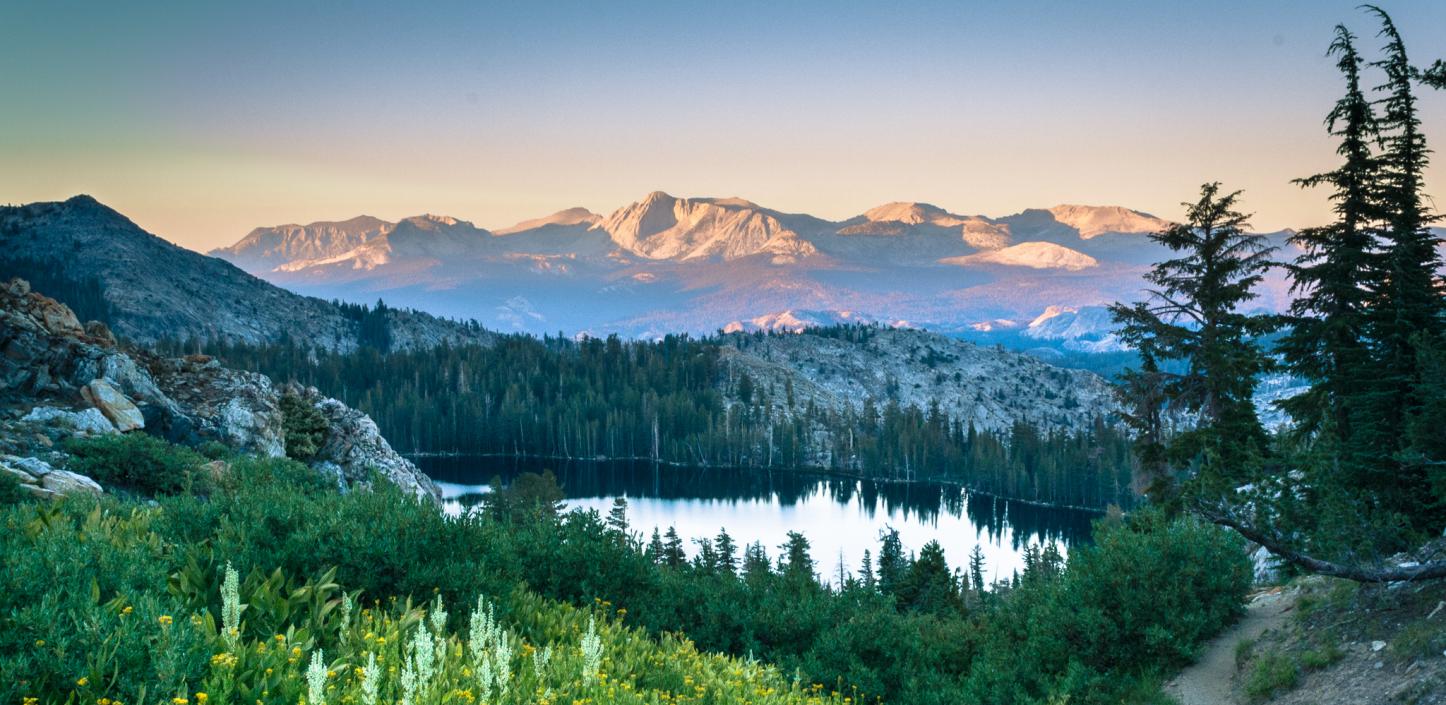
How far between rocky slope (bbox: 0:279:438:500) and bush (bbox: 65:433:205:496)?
29.1 inches

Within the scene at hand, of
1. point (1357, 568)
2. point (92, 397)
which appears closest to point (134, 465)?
point (92, 397)

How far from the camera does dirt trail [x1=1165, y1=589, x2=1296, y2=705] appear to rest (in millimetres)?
22344

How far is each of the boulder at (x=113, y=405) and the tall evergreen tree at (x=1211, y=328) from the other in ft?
136

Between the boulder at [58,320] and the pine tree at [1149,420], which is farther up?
the boulder at [58,320]

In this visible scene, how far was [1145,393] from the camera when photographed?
3838 centimetres

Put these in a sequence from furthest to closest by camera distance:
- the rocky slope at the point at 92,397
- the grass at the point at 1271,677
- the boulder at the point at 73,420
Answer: the boulder at the point at 73,420
the rocky slope at the point at 92,397
the grass at the point at 1271,677

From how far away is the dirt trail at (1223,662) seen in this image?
22.3 metres

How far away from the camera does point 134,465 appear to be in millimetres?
29094

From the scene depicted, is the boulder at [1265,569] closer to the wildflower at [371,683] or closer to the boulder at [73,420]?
the wildflower at [371,683]

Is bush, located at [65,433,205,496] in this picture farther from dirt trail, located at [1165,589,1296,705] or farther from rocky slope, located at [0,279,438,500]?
dirt trail, located at [1165,589,1296,705]

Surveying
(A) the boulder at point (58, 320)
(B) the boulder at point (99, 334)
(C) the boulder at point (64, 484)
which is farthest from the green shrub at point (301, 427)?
(C) the boulder at point (64, 484)

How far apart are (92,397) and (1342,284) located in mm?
48415

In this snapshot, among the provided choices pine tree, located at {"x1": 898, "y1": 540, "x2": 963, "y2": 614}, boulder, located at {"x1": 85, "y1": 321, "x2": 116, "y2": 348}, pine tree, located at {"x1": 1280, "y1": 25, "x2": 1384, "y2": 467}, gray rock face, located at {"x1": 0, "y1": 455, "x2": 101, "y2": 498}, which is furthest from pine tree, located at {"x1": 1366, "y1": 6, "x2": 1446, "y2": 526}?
boulder, located at {"x1": 85, "y1": 321, "x2": 116, "y2": 348}

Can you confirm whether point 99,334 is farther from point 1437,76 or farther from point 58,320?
point 1437,76
